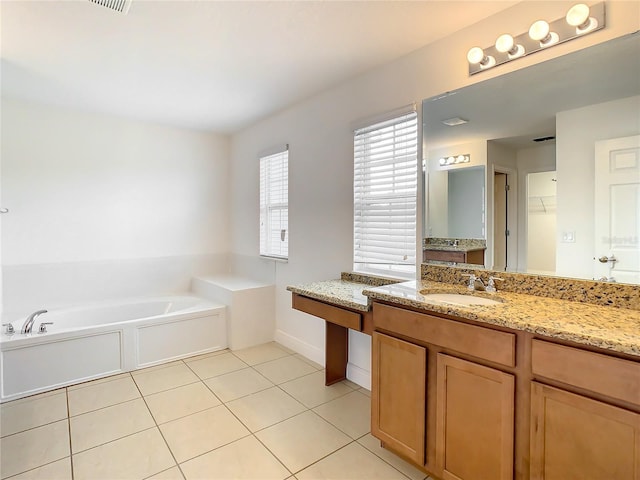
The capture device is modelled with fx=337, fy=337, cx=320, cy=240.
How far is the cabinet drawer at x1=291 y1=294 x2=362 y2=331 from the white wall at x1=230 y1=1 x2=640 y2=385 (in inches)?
18.9

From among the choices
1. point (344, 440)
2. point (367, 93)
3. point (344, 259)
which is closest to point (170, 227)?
point (344, 259)

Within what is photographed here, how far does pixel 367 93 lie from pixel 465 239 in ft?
4.35

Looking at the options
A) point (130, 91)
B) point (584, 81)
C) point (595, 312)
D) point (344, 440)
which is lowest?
point (344, 440)

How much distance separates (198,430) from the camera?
6.85 feet

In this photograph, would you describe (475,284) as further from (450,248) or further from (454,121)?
(454,121)

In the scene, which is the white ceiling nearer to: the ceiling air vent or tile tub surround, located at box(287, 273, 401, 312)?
the ceiling air vent

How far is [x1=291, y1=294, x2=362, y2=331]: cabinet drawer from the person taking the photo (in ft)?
6.75

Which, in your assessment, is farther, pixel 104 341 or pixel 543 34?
pixel 104 341

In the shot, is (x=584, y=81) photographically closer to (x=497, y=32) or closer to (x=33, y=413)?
(x=497, y=32)

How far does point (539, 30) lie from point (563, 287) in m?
1.24

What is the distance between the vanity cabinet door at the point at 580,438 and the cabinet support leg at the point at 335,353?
1.59m

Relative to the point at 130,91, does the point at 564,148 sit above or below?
below

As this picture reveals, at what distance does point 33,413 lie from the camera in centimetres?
228

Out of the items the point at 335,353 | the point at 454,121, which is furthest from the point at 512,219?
the point at 335,353
